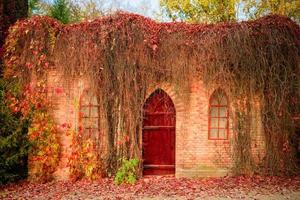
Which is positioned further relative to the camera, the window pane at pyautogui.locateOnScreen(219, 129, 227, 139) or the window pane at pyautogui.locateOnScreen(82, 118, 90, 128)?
the window pane at pyautogui.locateOnScreen(82, 118, 90, 128)

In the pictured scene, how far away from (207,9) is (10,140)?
18795mm

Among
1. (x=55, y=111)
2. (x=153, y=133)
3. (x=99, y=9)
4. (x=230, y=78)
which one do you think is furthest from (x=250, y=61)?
(x=99, y=9)

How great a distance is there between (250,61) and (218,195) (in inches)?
180

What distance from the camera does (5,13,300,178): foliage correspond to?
11.1 meters

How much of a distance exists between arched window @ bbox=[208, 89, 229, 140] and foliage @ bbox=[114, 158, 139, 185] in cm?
276

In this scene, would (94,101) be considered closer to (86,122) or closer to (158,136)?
(86,122)

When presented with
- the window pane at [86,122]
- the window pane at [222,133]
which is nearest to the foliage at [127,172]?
the window pane at [86,122]

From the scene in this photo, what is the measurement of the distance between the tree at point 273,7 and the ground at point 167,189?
16.2m

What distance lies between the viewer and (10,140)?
10727mm

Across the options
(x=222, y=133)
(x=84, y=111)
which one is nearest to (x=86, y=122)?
(x=84, y=111)

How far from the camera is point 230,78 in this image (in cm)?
1136

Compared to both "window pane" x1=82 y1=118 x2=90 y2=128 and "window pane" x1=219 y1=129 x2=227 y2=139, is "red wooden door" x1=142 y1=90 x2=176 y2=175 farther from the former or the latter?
"window pane" x1=82 y1=118 x2=90 y2=128

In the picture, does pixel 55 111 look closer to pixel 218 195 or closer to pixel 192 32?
pixel 192 32

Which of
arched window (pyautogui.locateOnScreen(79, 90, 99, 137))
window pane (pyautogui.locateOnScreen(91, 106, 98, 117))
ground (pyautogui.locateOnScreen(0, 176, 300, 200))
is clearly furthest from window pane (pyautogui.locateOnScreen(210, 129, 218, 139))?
window pane (pyautogui.locateOnScreen(91, 106, 98, 117))
